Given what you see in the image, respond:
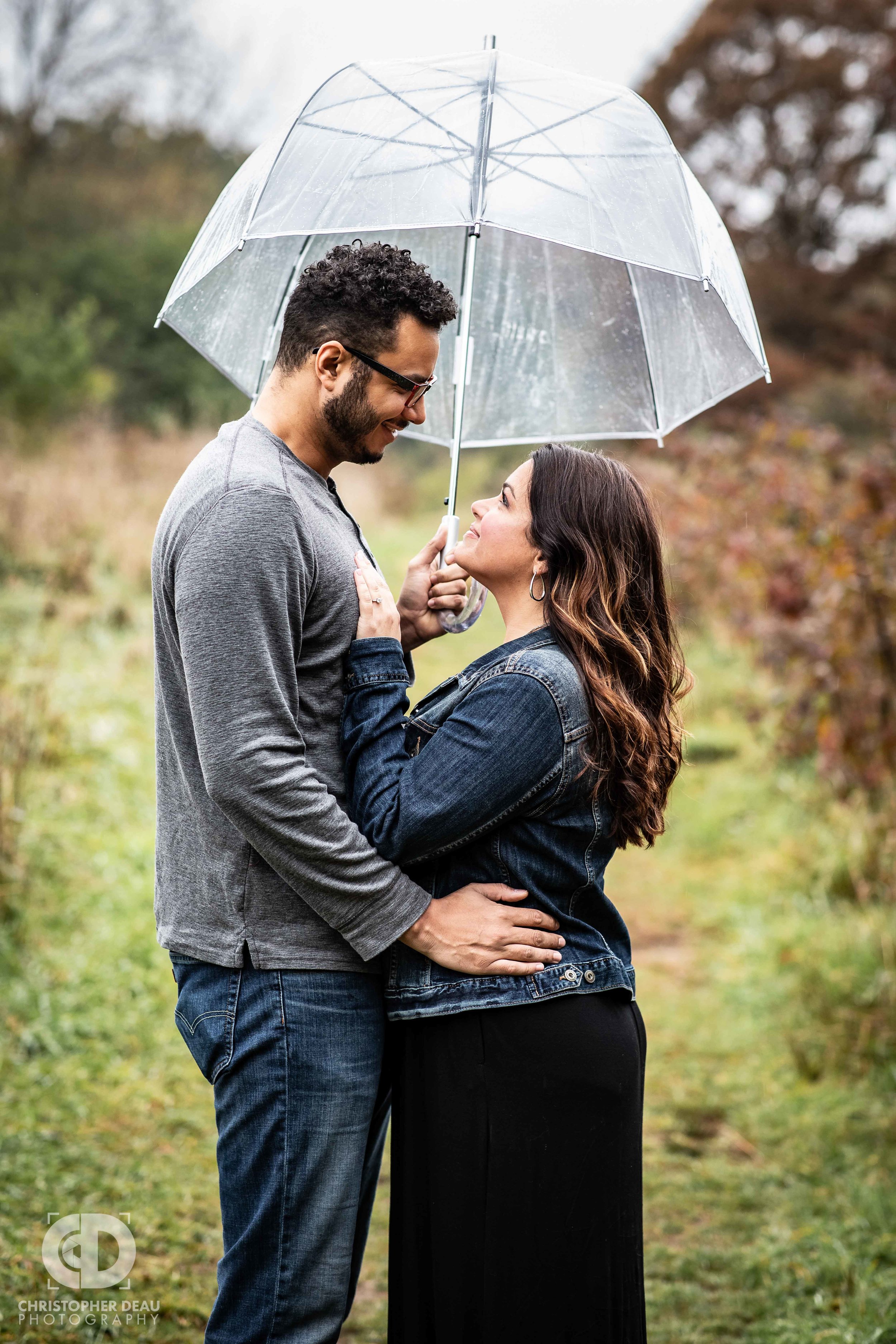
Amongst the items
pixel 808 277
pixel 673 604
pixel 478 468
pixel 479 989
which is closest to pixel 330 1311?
pixel 479 989

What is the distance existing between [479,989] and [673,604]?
0.86 meters

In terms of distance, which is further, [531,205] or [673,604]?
[673,604]

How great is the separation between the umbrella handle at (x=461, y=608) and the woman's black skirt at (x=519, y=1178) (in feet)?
2.67

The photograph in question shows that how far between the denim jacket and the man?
0.16ft

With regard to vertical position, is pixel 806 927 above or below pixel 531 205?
below

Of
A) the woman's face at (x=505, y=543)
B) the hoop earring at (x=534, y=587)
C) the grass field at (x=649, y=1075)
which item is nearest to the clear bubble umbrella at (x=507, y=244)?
the woman's face at (x=505, y=543)

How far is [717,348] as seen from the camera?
2588mm

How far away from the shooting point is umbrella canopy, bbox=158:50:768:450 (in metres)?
2.04

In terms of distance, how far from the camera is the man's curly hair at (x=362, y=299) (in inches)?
78.1

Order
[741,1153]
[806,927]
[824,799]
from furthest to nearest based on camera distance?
[824,799]
[806,927]
[741,1153]

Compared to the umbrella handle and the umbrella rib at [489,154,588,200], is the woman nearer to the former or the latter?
the umbrella handle

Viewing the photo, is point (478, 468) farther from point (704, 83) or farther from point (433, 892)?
point (433, 892)

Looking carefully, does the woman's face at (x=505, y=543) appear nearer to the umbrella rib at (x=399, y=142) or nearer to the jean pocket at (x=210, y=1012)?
the umbrella rib at (x=399, y=142)

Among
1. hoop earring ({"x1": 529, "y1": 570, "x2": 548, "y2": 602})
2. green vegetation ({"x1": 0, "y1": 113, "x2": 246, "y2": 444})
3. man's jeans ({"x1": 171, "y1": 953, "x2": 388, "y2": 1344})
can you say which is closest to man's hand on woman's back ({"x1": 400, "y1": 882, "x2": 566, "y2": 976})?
man's jeans ({"x1": 171, "y1": 953, "x2": 388, "y2": 1344})
